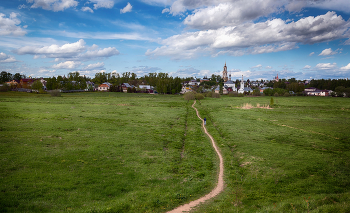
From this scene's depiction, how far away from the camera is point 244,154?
71.6 ft

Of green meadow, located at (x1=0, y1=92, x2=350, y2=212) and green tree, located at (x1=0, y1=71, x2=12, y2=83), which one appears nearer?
green meadow, located at (x1=0, y1=92, x2=350, y2=212)

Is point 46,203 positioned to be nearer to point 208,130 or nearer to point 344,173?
point 344,173

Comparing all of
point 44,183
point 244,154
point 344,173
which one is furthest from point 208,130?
point 44,183

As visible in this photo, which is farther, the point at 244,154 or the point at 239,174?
the point at 244,154

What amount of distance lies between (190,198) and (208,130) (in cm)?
2136

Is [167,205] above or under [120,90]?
under

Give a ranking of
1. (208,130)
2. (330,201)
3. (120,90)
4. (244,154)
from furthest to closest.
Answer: (120,90) < (208,130) < (244,154) < (330,201)

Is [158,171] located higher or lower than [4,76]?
lower

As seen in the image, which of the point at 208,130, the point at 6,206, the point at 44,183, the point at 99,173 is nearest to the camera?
the point at 6,206

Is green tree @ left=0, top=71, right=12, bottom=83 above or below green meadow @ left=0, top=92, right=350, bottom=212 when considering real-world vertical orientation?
above

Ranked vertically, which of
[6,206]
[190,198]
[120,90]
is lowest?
[190,198]

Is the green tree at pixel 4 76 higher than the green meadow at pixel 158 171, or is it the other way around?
the green tree at pixel 4 76

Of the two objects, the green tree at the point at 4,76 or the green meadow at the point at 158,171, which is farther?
the green tree at the point at 4,76

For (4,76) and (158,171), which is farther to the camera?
(4,76)
